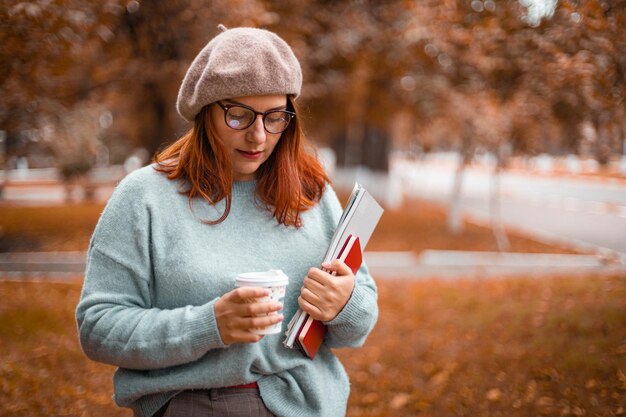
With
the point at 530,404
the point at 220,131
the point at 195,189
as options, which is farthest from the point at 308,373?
the point at 530,404

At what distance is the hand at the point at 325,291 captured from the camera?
1811 millimetres

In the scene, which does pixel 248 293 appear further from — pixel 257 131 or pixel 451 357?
pixel 451 357

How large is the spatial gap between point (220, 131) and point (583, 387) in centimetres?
385

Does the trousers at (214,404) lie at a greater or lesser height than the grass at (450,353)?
greater

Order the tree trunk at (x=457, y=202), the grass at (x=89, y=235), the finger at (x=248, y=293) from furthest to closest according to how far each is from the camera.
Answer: the tree trunk at (x=457, y=202) < the grass at (x=89, y=235) < the finger at (x=248, y=293)

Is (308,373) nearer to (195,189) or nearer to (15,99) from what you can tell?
(195,189)

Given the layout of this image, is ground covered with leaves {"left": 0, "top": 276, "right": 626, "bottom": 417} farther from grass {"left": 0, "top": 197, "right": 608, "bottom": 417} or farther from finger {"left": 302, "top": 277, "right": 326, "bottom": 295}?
finger {"left": 302, "top": 277, "right": 326, "bottom": 295}

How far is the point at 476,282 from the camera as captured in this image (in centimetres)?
861

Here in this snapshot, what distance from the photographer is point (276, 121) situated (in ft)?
6.20

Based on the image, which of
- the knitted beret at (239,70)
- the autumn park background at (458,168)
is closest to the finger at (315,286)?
the knitted beret at (239,70)

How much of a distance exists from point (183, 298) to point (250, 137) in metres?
0.54

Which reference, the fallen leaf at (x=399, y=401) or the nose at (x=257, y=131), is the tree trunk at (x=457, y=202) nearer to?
the fallen leaf at (x=399, y=401)

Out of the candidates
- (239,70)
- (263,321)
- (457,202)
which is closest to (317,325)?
(263,321)

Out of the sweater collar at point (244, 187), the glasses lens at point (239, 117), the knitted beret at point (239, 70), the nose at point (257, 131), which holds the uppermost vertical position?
the knitted beret at point (239, 70)
